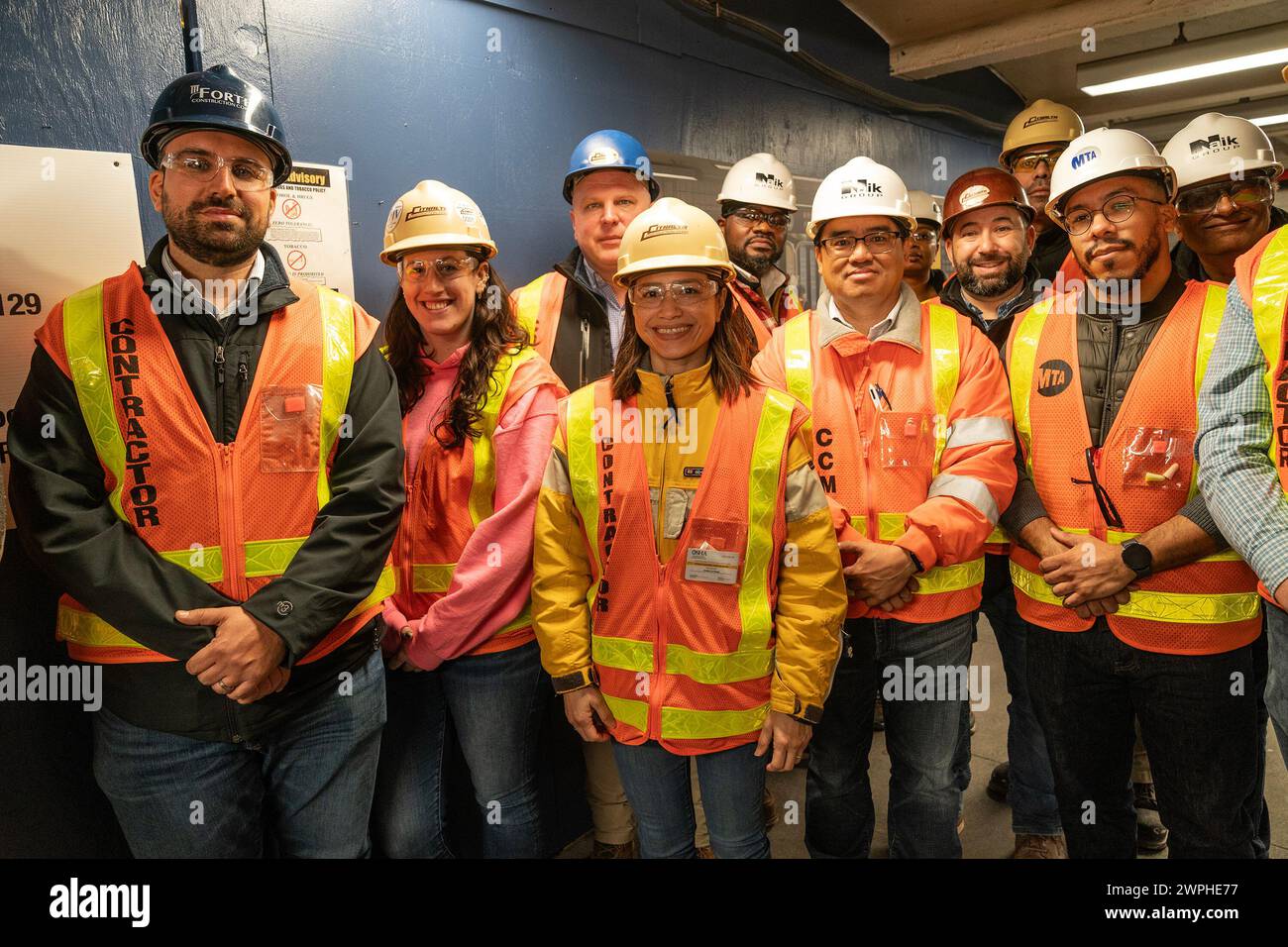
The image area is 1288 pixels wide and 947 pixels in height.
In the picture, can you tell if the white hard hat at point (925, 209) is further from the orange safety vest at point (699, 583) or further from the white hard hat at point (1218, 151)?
the orange safety vest at point (699, 583)

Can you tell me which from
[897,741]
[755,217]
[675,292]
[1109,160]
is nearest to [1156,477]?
[1109,160]

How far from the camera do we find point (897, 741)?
2414mm

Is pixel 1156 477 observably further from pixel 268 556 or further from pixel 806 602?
pixel 268 556

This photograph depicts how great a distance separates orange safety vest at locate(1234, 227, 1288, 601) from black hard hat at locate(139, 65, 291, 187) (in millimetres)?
2251

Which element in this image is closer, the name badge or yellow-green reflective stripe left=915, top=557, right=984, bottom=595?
the name badge

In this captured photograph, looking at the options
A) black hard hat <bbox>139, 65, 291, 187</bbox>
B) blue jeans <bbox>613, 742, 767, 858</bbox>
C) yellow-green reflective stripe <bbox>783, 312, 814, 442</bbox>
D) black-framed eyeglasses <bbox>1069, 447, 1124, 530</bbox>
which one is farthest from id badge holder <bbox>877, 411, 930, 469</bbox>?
black hard hat <bbox>139, 65, 291, 187</bbox>

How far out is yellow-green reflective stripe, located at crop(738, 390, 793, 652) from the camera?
2.03 m

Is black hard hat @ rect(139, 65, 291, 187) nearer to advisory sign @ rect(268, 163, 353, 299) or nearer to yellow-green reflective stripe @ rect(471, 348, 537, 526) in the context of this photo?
advisory sign @ rect(268, 163, 353, 299)

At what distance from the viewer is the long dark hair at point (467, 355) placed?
7.61 feet

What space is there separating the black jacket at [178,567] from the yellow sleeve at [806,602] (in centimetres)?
100

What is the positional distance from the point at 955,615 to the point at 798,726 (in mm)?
658

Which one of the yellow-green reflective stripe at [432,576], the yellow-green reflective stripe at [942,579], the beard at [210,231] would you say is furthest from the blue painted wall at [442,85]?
the yellow-green reflective stripe at [942,579]

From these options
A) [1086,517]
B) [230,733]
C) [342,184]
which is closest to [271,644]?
[230,733]

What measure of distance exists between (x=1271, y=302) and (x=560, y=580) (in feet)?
5.69
